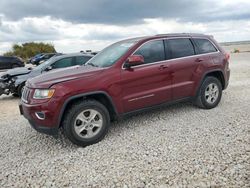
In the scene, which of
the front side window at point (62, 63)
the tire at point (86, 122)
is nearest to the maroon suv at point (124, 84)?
the tire at point (86, 122)

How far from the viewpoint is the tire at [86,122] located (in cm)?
397

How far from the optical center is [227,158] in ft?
11.1

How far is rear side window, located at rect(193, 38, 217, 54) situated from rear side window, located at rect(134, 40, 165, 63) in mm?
1076

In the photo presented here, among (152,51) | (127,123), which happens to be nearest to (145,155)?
(127,123)

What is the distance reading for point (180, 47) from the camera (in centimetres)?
532

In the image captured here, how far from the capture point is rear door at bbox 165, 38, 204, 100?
5086 mm

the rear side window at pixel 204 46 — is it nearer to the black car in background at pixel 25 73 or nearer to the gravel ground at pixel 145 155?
the gravel ground at pixel 145 155

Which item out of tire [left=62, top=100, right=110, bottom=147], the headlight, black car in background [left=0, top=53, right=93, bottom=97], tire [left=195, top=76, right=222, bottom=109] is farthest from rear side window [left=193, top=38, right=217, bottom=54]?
black car in background [left=0, top=53, right=93, bottom=97]

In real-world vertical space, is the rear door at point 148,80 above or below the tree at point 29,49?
below

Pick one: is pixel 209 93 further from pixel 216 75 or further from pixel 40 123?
pixel 40 123

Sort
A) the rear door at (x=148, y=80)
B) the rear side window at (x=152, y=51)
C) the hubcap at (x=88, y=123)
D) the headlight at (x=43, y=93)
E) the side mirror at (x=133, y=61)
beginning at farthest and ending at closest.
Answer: the rear side window at (x=152, y=51)
the rear door at (x=148, y=80)
the side mirror at (x=133, y=61)
the hubcap at (x=88, y=123)
the headlight at (x=43, y=93)

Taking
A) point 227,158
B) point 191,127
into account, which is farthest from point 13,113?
point 227,158

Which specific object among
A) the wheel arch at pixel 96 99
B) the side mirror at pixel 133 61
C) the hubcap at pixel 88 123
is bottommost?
the hubcap at pixel 88 123

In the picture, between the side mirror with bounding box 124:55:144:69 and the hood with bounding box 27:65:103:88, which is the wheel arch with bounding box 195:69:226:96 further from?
the hood with bounding box 27:65:103:88
